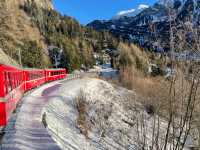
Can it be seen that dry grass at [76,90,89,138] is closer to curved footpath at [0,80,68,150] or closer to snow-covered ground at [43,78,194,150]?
snow-covered ground at [43,78,194,150]

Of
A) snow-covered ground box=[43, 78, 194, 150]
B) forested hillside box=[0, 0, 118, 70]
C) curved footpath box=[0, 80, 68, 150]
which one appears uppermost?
forested hillside box=[0, 0, 118, 70]

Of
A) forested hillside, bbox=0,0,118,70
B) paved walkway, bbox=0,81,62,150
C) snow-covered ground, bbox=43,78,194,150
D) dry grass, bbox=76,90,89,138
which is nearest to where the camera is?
paved walkway, bbox=0,81,62,150

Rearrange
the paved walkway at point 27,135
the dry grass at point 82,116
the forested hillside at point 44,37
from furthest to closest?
the forested hillside at point 44,37
the dry grass at point 82,116
the paved walkway at point 27,135

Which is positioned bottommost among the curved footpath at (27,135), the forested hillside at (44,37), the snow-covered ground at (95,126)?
the snow-covered ground at (95,126)

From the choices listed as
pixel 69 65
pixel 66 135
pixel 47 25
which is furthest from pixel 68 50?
pixel 66 135

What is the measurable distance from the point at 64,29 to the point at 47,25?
24.9 ft

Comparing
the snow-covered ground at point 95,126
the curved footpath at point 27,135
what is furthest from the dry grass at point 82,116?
the curved footpath at point 27,135

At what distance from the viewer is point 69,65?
310ft

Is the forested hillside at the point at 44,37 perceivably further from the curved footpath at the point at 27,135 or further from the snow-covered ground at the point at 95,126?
the curved footpath at the point at 27,135

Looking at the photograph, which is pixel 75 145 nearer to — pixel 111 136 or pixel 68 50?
pixel 111 136

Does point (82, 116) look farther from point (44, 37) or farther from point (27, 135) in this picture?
point (44, 37)

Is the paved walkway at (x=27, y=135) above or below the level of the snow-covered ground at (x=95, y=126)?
above

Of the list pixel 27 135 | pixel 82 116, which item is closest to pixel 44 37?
pixel 82 116

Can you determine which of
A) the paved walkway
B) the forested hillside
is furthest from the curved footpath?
the forested hillside
